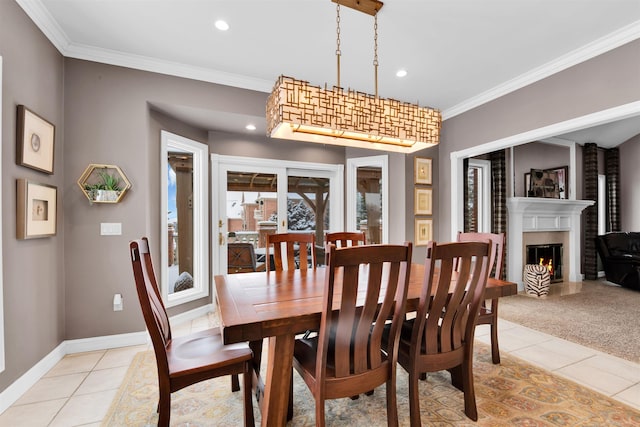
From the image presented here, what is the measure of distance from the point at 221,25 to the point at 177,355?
2393 mm

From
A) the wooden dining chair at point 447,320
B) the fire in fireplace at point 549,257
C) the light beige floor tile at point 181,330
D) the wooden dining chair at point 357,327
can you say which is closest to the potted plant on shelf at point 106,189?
the light beige floor tile at point 181,330

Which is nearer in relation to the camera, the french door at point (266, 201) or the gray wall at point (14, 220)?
the gray wall at point (14, 220)

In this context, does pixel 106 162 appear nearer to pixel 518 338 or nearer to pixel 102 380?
pixel 102 380

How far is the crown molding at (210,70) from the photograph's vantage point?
234cm

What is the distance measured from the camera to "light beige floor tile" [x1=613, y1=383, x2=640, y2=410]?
1957mm

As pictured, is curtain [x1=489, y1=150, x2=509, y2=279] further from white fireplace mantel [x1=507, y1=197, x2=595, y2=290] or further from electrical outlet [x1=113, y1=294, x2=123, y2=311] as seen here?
electrical outlet [x1=113, y1=294, x2=123, y2=311]

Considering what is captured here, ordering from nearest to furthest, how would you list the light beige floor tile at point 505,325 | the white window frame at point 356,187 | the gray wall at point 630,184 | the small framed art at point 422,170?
the light beige floor tile at point 505,325
the small framed art at point 422,170
the white window frame at point 356,187
the gray wall at point 630,184

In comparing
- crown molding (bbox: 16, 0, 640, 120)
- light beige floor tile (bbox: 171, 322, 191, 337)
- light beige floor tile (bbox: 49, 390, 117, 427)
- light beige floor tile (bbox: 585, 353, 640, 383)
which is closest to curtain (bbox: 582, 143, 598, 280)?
crown molding (bbox: 16, 0, 640, 120)

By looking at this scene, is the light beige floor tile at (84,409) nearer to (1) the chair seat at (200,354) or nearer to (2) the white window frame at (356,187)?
(1) the chair seat at (200,354)

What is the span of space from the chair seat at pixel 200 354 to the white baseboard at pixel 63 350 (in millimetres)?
1190

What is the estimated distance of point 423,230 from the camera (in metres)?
4.34

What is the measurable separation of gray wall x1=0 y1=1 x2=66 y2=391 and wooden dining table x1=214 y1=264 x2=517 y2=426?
1419mm

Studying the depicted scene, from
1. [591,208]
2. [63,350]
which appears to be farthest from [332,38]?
[591,208]

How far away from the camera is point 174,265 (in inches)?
140
